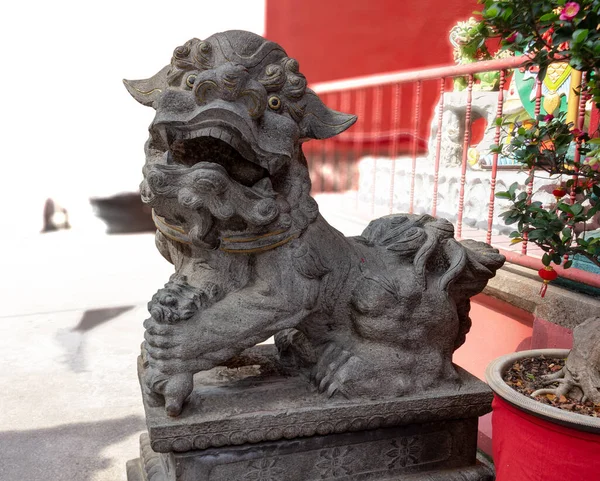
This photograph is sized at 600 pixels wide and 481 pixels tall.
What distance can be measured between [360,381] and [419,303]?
0.23 m

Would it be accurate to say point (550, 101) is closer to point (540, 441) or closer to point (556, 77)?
point (556, 77)

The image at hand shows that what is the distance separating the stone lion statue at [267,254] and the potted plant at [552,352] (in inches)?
9.6

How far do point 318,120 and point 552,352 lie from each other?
108 centimetres

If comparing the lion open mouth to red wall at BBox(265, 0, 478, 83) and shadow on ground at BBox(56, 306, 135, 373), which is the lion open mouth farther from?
red wall at BBox(265, 0, 478, 83)

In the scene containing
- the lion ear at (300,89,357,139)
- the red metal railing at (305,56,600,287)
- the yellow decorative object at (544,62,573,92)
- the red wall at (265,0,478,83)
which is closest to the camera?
the lion ear at (300,89,357,139)

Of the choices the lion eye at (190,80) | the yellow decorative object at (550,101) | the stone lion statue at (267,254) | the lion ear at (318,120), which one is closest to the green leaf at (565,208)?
the stone lion statue at (267,254)

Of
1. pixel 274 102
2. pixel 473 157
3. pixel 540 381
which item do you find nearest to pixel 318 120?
pixel 274 102

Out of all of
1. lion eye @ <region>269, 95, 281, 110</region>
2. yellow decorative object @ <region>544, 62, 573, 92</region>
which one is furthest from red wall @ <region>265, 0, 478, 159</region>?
lion eye @ <region>269, 95, 281, 110</region>

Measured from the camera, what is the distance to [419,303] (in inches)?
57.1

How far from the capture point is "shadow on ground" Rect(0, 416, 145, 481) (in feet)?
6.59

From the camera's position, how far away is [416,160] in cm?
416

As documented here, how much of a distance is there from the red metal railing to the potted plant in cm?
34

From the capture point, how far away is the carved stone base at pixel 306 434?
4.32ft

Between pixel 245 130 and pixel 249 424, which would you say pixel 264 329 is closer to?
pixel 249 424
